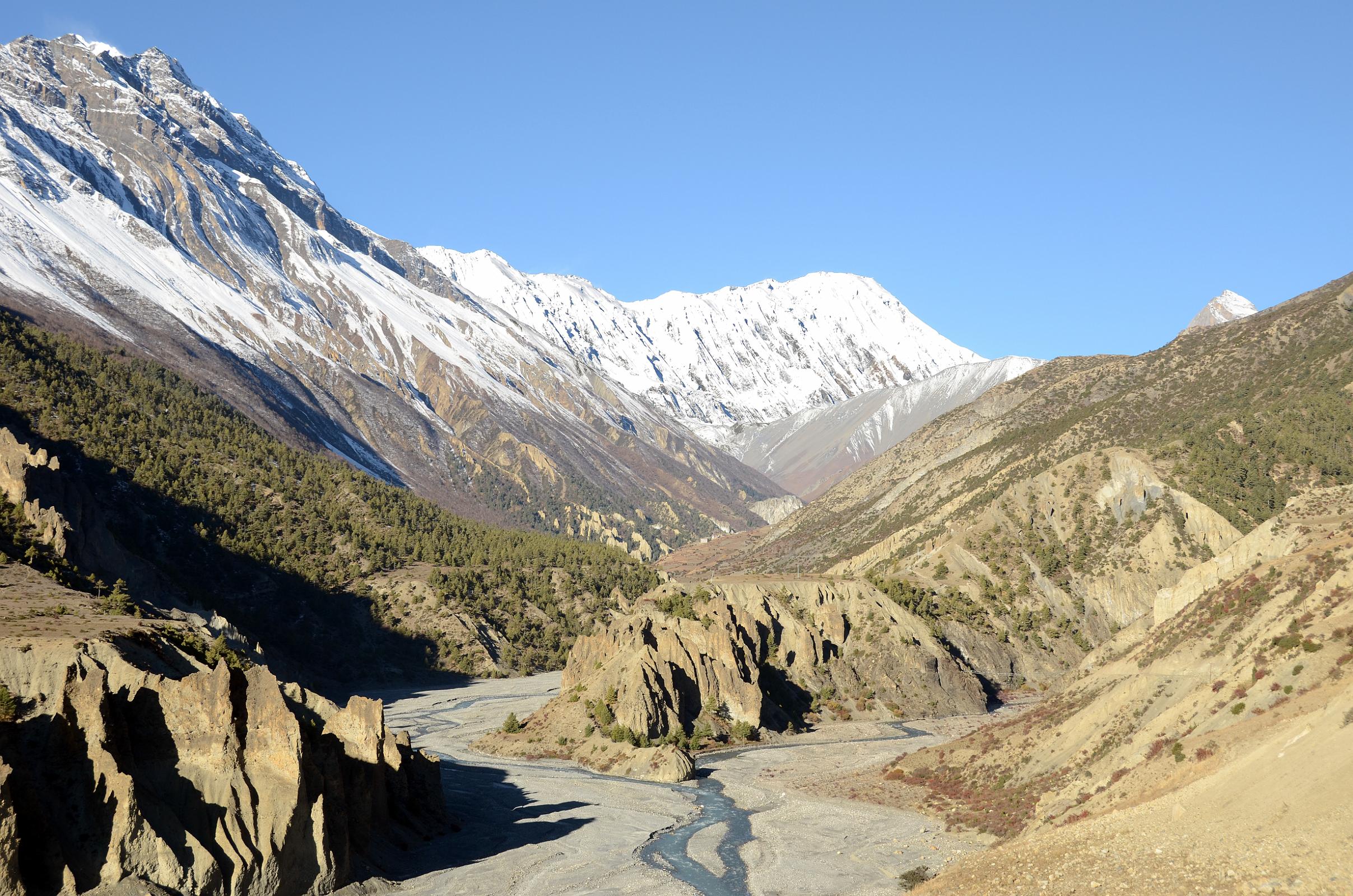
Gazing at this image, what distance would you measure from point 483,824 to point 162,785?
75.3 ft

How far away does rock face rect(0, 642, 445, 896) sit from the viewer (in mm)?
35781

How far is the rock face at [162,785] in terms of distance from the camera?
35.8 m

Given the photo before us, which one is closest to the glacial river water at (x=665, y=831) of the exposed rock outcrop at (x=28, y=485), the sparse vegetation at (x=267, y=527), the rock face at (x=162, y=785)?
the rock face at (x=162, y=785)

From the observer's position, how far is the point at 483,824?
59812 mm

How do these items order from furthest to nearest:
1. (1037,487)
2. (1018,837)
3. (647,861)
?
(1037,487) → (647,861) → (1018,837)

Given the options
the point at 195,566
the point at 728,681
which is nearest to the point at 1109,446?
the point at 728,681

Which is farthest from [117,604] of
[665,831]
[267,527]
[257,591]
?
[267,527]

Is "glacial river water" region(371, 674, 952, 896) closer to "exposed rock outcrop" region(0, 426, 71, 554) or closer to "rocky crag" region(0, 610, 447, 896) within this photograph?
"rocky crag" region(0, 610, 447, 896)

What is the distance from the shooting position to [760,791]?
7156 centimetres

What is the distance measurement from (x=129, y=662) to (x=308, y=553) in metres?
120

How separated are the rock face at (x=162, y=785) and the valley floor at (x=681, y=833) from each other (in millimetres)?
4090

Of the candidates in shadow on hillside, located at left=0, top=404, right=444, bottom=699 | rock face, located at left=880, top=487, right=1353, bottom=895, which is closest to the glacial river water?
rock face, located at left=880, top=487, right=1353, bottom=895

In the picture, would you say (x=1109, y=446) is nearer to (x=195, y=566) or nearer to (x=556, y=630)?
(x=556, y=630)

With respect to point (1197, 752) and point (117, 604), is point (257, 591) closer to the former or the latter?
point (117, 604)
